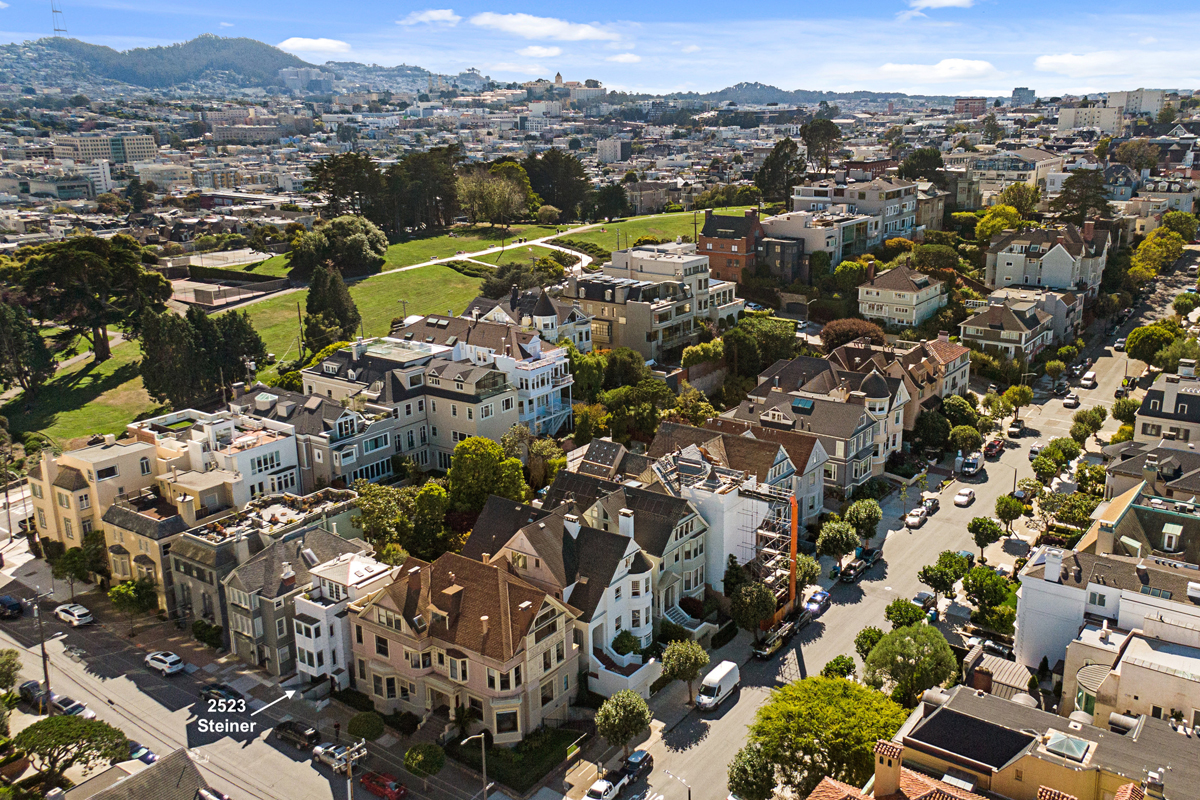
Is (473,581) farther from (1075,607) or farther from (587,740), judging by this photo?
(1075,607)

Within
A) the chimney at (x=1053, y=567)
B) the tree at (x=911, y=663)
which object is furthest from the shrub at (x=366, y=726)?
the chimney at (x=1053, y=567)

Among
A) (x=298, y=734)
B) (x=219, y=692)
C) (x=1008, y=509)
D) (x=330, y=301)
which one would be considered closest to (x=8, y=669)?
(x=219, y=692)

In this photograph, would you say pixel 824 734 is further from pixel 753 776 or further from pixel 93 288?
pixel 93 288

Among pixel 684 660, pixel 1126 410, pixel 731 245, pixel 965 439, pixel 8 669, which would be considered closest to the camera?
pixel 684 660

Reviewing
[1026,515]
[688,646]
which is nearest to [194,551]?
[688,646]

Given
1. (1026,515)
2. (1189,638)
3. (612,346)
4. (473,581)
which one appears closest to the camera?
(1189,638)

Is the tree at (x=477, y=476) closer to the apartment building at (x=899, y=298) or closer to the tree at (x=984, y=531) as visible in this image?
the tree at (x=984, y=531)
